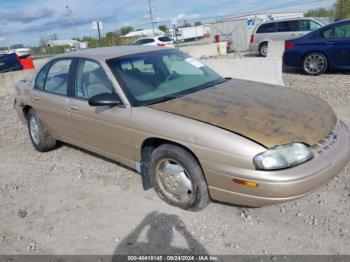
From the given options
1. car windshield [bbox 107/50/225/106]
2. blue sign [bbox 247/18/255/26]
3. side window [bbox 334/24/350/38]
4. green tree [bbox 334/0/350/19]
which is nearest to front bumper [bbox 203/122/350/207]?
car windshield [bbox 107/50/225/106]

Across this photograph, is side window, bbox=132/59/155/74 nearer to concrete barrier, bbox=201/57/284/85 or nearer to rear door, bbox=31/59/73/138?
rear door, bbox=31/59/73/138

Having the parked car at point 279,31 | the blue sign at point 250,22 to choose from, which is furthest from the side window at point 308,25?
the blue sign at point 250,22

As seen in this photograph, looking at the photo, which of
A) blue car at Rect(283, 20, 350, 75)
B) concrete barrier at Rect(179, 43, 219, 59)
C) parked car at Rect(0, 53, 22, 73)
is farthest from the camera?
concrete barrier at Rect(179, 43, 219, 59)

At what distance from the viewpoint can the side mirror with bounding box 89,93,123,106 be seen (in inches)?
139

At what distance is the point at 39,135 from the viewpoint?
17.5ft

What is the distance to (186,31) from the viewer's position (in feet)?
172

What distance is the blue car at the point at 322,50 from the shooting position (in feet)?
30.2

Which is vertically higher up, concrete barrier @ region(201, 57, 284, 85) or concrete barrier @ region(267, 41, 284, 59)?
concrete barrier @ region(267, 41, 284, 59)

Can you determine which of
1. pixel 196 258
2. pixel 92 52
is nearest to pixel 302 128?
pixel 196 258

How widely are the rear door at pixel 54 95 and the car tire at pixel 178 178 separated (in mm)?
1668

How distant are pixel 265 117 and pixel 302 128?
332 millimetres

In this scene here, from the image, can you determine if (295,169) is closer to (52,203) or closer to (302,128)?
(302,128)

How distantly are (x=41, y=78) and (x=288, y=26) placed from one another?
47.5ft

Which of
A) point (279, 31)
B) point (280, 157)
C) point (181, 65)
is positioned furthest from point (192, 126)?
point (279, 31)
